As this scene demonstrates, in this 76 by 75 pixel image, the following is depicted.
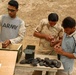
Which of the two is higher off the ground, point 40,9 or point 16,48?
point 40,9

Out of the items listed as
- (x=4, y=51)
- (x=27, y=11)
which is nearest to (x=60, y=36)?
(x=4, y=51)

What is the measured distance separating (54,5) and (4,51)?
5.07m

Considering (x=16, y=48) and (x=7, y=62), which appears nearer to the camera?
(x=7, y=62)

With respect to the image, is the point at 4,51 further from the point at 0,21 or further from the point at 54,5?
the point at 54,5

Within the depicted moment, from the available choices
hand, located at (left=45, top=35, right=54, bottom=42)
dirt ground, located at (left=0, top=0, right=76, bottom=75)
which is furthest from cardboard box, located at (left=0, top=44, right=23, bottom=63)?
dirt ground, located at (left=0, top=0, right=76, bottom=75)

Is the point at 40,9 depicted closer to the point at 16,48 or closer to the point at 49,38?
the point at 49,38

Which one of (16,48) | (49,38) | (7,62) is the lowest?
(7,62)

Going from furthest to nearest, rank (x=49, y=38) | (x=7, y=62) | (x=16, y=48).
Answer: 1. (x=49, y=38)
2. (x=16, y=48)
3. (x=7, y=62)

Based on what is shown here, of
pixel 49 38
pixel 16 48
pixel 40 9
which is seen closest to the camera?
pixel 16 48

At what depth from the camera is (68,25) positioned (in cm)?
269

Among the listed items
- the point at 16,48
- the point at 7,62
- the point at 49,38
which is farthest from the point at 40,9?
the point at 7,62

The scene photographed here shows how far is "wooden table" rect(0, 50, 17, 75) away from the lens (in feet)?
7.93

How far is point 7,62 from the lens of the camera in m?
2.60

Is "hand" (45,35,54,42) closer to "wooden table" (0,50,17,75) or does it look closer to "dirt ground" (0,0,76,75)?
"wooden table" (0,50,17,75)
